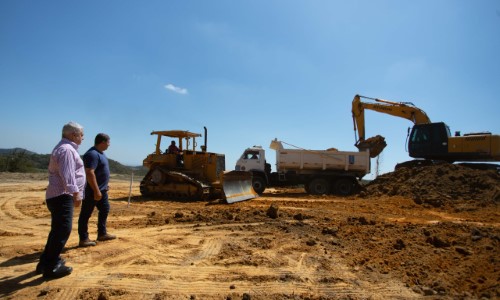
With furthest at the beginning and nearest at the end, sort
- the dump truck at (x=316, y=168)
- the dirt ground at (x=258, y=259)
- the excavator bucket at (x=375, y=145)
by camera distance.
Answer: the excavator bucket at (x=375, y=145) < the dump truck at (x=316, y=168) < the dirt ground at (x=258, y=259)

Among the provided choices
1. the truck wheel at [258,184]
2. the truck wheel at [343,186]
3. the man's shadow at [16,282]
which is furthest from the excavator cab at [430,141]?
the man's shadow at [16,282]

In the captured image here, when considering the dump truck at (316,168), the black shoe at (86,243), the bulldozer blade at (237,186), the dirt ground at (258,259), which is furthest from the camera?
the dump truck at (316,168)

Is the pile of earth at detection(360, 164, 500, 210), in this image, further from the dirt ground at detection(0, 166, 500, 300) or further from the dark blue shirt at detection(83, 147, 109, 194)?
the dark blue shirt at detection(83, 147, 109, 194)

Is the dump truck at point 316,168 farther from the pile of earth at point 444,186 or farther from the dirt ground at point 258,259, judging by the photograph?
the dirt ground at point 258,259

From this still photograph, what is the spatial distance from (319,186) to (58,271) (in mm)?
13974

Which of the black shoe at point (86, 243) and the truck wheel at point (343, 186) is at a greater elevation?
the truck wheel at point (343, 186)

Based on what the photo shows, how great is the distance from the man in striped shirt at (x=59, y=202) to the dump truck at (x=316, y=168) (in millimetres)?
12358

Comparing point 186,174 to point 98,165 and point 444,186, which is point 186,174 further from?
point 444,186

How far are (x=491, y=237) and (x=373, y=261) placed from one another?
2.68m

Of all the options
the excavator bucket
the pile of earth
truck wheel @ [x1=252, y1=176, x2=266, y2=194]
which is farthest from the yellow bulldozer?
the excavator bucket

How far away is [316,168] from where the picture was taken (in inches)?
653

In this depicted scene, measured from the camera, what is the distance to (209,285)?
3850 millimetres

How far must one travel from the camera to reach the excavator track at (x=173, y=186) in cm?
1262

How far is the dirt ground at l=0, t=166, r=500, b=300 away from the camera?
12.1ft
